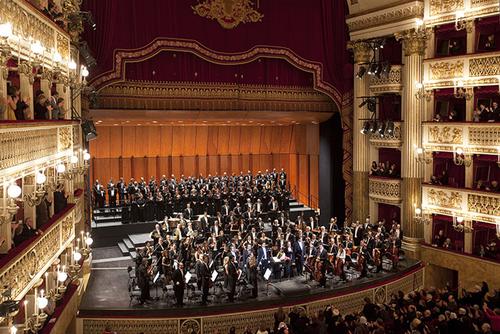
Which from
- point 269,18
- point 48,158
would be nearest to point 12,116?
point 48,158

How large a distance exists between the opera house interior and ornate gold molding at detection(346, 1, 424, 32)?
2.2 inches

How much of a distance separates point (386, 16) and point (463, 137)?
14.6 ft

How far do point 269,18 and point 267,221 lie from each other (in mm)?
6716

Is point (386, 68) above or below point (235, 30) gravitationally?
below

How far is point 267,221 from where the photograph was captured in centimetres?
1802

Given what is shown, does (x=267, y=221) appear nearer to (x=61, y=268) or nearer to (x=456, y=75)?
(x=456, y=75)

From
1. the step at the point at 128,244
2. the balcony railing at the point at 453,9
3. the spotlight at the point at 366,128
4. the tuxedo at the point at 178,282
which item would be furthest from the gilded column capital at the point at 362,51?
the tuxedo at the point at 178,282

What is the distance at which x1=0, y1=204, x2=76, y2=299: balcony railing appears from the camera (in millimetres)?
6645

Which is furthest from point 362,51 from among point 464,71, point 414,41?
point 464,71

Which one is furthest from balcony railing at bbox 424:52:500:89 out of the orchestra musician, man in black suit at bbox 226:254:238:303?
man in black suit at bbox 226:254:238:303

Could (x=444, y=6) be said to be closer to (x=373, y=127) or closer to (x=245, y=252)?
(x=373, y=127)

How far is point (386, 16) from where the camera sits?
16031 mm

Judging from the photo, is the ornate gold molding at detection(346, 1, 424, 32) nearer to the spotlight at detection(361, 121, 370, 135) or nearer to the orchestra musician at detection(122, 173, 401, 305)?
the spotlight at detection(361, 121, 370, 135)

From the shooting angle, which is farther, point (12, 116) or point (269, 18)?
point (269, 18)
